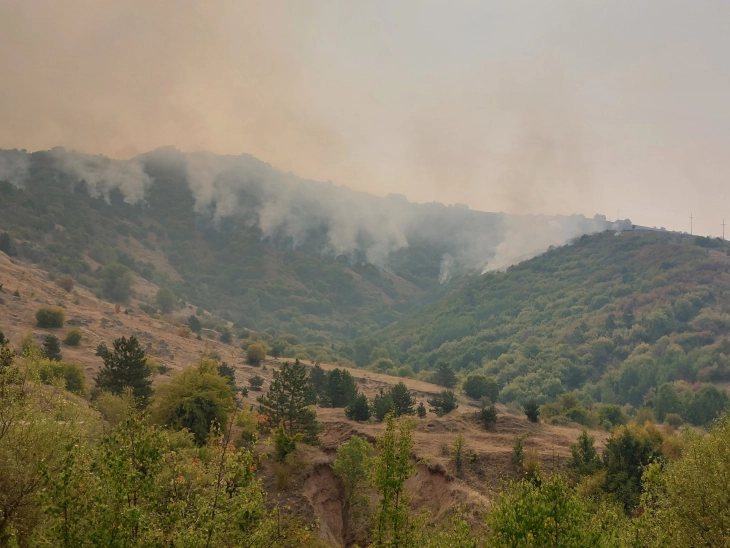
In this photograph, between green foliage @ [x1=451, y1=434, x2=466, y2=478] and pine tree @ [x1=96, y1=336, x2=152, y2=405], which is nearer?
green foliage @ [x1=451, y1=434, x2=466, y2=478]

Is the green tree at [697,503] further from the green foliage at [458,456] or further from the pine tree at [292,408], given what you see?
the pine tree at [292,408]

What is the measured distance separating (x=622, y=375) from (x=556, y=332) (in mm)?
44015

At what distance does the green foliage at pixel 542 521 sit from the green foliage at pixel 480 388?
8891 centimetres

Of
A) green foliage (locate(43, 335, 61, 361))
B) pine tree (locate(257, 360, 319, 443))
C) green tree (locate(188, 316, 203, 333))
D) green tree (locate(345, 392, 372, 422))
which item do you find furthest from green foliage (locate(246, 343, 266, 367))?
pine tree (locate(257, 360, 319, 443))

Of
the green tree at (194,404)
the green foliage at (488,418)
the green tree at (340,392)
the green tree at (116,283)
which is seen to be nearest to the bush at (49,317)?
the green tree at (340,392)

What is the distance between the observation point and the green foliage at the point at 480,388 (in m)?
98.8

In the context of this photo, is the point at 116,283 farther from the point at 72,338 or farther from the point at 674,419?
the point at 674,419

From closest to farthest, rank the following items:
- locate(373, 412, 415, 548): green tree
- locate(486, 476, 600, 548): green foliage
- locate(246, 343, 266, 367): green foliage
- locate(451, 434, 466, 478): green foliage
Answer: locate(486, 476, 600, 548): green foliage < locate(373, 412, 415, 548): green tree < locate(451, 434, 466, 478): green foliage < locate(246, 343, 266, 367): green foliage

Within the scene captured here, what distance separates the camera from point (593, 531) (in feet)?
41.8

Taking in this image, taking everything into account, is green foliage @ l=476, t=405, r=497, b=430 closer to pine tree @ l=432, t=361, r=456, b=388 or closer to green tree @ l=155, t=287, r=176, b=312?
pine tree @ l=432, t=361, r=456, b=388

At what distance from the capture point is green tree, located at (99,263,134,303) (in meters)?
150

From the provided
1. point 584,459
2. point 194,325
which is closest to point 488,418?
point 584,459

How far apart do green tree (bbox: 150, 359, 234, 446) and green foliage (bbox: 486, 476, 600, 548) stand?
28471 mm

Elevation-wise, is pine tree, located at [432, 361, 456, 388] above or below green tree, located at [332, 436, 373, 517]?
above
